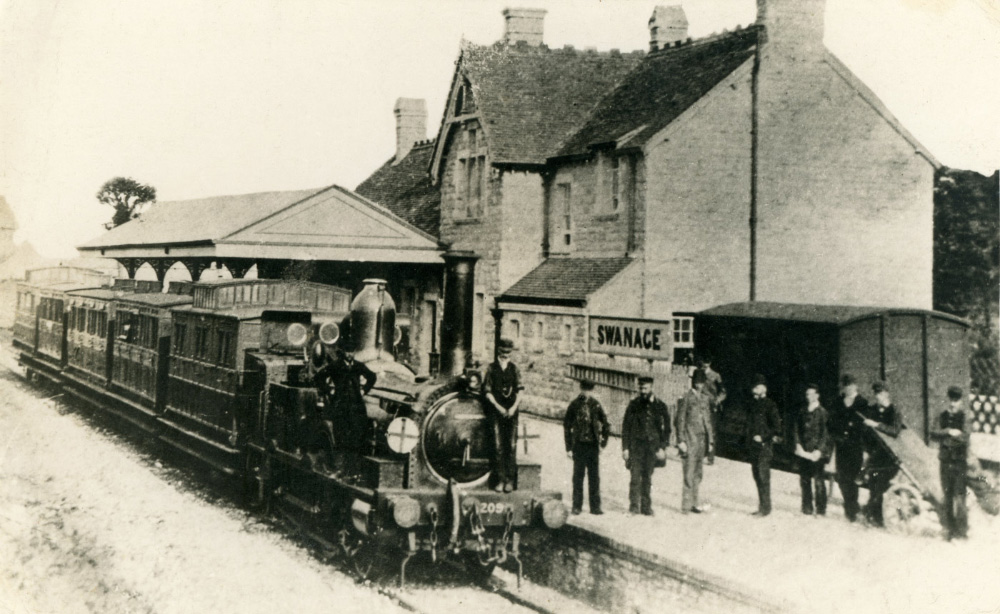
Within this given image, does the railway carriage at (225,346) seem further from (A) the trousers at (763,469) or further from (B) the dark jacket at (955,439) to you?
(B) the dark jacket at (955,439)

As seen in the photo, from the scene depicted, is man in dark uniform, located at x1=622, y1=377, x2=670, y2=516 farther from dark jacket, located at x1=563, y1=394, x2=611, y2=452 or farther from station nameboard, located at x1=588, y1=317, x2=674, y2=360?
station nameboard, located at x1=588, y1=317, x2=674, y2=360

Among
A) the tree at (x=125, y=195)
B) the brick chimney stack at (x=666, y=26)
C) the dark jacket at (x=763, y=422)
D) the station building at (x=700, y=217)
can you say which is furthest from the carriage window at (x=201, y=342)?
the brick chimney stack at (x=666, y=26)

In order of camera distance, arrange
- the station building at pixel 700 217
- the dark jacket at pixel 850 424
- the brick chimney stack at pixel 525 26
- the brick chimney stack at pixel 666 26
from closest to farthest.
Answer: the dark jacket at pixel 850 424 < the station building at pixel 700 217 < the brick chimney stack at pixel 525 26 < the brick chimney stack at pixel 666 26

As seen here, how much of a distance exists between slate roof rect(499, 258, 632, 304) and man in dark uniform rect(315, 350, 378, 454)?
8.18m

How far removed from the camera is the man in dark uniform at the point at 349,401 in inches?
353

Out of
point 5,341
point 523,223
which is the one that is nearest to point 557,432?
point 523,223

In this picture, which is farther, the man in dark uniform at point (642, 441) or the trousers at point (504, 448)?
the man in dark uniform at point (642, 441)

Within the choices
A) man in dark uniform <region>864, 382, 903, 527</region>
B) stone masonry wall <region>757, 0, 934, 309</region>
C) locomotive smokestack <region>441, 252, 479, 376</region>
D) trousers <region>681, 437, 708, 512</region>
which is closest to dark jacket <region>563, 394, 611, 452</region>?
trousers <region>681, 437, 708, 512</region>

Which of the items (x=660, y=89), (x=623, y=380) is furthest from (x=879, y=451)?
(x=660, y=89)

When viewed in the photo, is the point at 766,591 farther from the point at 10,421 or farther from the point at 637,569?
the point at 10,421

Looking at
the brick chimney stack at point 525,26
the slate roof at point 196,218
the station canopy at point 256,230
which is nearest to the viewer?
the station canopy at point 256,230

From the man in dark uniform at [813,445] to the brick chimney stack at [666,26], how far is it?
12942 millimetres

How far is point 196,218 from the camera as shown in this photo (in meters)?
16.6

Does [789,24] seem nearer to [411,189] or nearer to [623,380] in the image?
[623,380]
